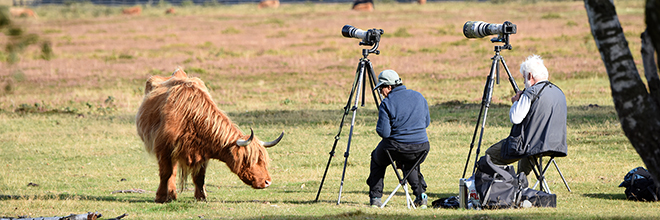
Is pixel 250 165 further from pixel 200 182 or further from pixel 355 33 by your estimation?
pixel 355 33

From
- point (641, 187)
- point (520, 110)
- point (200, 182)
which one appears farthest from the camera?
point (200, 182)

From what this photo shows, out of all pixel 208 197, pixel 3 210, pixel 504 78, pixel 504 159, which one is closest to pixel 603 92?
pixel 504 78

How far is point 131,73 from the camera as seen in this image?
982 inches

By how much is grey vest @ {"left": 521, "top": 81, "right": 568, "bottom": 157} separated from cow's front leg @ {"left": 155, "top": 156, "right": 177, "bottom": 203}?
4.19 meters

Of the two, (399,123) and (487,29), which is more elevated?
(487,29)

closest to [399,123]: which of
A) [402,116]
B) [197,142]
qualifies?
[402,116]

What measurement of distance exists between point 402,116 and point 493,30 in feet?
5.53

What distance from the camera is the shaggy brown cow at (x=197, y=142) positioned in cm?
728

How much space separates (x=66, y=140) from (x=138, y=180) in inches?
175

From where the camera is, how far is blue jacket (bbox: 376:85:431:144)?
21.8ft

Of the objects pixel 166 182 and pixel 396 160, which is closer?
pixel 396 160

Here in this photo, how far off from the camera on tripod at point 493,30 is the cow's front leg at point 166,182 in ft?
13.2

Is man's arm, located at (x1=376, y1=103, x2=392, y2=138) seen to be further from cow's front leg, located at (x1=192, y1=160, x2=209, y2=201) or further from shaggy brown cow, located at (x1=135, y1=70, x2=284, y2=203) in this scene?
cow's front leg, located at (x1=192, y1=160, x2=209, y2=201)

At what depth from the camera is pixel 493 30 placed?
7.39m
